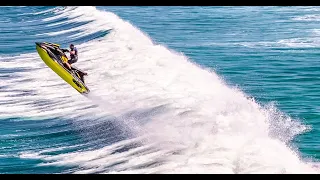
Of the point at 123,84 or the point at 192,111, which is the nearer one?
the point at 192,111

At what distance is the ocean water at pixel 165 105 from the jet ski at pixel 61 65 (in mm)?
722

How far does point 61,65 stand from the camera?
2072 centimetres

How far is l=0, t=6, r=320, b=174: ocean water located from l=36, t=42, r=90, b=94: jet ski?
2.37ft

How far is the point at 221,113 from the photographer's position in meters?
17.1

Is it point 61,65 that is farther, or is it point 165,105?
point 61,65

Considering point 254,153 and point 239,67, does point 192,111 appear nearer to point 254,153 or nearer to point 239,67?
point 254,153

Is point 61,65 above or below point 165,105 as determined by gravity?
above

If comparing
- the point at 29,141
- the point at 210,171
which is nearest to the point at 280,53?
→ the point at 29,141

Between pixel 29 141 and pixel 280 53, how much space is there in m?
18.2

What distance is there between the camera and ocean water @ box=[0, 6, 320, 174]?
14.8 metres

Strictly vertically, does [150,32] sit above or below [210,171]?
above

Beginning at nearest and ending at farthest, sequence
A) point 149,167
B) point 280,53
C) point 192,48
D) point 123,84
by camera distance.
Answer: point 149,167, point 123,84, point 280,53, point 192,48

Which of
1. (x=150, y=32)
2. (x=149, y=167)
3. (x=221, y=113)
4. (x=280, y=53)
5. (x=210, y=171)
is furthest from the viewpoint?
(x=150, y=32)

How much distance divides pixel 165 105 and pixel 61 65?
3939 mm
